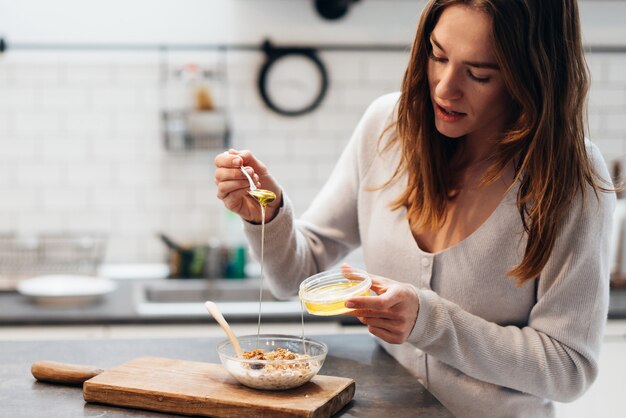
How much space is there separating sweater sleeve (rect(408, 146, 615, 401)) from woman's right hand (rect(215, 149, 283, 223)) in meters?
0.41

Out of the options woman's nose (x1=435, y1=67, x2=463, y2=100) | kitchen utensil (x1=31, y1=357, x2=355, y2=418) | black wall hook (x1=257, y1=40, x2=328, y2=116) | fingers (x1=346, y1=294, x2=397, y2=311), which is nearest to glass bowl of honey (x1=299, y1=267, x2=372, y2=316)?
fingers (x1=346, y1=294, x2=397, y2=311)

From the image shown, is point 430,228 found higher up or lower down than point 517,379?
higher up

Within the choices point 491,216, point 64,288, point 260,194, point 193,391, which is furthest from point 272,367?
point 64,288

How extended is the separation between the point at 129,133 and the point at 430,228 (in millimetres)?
1982

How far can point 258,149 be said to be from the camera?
3373 mm

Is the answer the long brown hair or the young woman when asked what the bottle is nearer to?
the young woman

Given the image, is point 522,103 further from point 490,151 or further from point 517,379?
point 517,379

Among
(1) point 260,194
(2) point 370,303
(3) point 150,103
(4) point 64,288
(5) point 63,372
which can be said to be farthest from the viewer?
(3) point 150,103

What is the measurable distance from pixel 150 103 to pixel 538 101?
84.9 inches

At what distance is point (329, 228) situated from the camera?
1.87 m

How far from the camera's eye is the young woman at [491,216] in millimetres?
1432

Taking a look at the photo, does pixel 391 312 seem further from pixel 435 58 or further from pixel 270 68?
pixel 270 68

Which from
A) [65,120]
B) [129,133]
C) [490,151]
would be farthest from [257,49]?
[490,151]

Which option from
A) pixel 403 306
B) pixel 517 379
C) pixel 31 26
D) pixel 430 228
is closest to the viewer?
pixel 403 306
